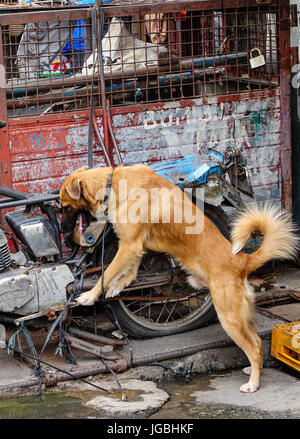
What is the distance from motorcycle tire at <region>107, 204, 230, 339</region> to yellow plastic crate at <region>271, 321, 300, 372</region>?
0.76 m

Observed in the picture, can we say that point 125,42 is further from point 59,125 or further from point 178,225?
point 178,225

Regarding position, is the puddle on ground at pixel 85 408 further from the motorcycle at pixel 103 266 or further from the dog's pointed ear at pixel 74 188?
the dog's pointed ear at pixel 74 188

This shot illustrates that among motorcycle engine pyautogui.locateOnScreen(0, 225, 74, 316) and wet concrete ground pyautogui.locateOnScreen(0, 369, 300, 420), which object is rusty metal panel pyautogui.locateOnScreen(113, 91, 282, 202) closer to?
motorcycle engine pyautogui.locateOnScreen(0, 225, 74, 316)

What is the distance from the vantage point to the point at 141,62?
7027 mm

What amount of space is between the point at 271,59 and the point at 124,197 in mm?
3125

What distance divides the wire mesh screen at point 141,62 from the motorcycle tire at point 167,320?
1.58 m

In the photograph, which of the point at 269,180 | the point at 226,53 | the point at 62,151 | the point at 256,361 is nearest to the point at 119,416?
the point at 256,361

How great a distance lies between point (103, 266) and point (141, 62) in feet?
7.82

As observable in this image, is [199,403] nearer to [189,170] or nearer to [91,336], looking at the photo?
[91,336]

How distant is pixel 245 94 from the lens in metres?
7.48

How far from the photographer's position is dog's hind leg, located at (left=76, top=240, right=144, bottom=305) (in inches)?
215

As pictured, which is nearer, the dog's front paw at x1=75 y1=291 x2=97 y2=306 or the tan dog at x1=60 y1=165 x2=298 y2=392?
the tan dog at x1=60 y1=165 x2=298 y2=392

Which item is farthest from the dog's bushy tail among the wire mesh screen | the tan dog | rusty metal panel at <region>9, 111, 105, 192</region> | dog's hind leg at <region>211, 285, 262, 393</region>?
the wire mesh screen

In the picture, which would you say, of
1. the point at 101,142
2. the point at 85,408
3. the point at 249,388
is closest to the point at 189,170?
the point at 101,142
